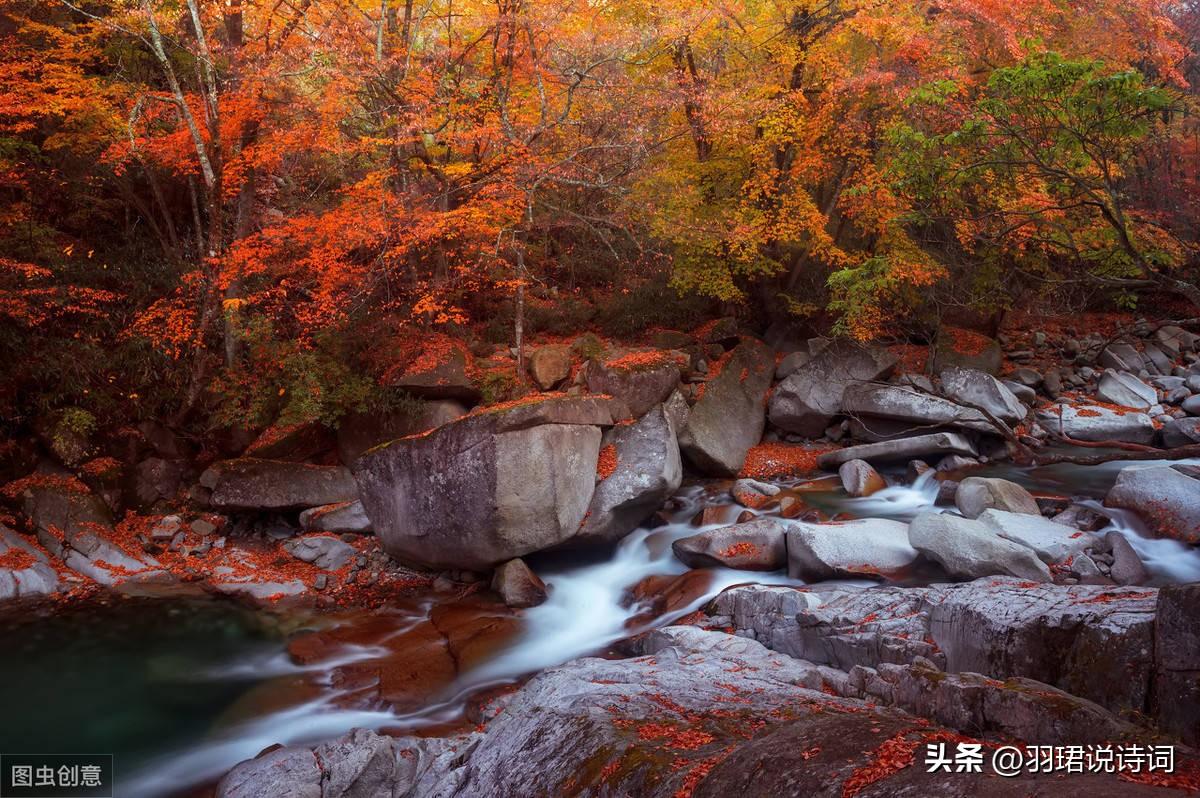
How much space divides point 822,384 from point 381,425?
9.24m

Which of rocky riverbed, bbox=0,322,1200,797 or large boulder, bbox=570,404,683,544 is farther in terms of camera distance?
large boulder, bbox=570,404,683,544

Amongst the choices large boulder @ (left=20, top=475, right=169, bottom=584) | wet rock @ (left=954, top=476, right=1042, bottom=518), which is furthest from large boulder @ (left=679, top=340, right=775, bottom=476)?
large boulder @ (left=20, top=475, right=169, bottom=584)

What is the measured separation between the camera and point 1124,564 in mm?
8031

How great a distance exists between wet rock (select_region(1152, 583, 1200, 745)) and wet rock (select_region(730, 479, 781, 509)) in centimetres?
756

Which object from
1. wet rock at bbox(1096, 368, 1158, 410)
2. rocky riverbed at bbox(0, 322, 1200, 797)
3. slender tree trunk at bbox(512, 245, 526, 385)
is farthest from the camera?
wet rock at bbox(1096, 368, 1158, 410)

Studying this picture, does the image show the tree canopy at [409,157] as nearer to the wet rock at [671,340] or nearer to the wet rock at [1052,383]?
the wet rock at [671,340]

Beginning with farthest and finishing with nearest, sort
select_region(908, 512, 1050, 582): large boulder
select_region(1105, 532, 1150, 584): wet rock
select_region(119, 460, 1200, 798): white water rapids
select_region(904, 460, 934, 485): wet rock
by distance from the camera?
select_region(904, 460, 934, 485): wet rock
select_region(1105, 532, 1150, 584): wet rock
select_region(908, 512, 1050, 582): large boulder
select_region(119, 460, 1200, 798): white water rapids

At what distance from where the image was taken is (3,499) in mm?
10852

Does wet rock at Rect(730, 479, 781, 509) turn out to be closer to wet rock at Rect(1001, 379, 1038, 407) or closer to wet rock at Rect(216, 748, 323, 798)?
wet rock at Rect(1001, 379, 1038, 407)

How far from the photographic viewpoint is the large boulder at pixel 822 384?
14.5m

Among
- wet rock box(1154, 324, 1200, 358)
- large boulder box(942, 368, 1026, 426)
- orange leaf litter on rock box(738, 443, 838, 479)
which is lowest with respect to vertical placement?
orange leaf litter on rock box(738, 443, 838, 479)

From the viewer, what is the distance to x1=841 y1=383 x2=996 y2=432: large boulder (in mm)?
12992

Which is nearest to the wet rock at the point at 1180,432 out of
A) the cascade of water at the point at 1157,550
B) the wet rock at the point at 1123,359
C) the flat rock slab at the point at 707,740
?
the wet rock at the point at 1123,359

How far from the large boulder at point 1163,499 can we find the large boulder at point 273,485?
12.3 metres
